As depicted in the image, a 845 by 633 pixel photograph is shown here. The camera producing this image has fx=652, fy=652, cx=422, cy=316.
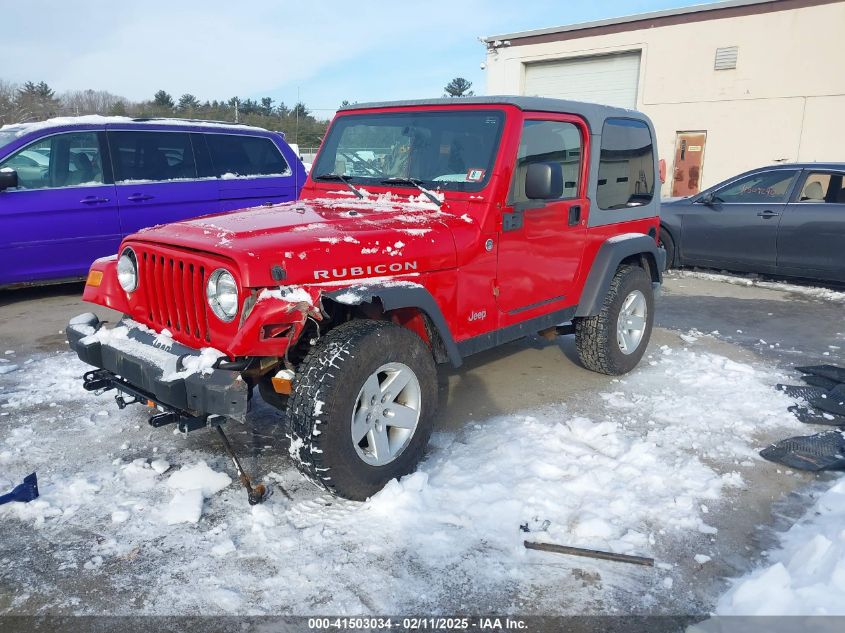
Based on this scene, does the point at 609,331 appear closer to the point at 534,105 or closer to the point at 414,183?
the point at 534,105

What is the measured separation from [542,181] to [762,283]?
6.53 meters

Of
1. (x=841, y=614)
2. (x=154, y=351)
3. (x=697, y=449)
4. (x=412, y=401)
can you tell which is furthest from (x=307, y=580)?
(x=697, y=449)

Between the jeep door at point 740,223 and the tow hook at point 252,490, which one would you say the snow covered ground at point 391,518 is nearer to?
the tow hook at point 252,490

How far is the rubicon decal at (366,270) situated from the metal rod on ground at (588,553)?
55.2 inches

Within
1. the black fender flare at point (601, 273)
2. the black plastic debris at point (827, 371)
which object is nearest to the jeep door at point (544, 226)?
the black fender flare at point (601, 273)

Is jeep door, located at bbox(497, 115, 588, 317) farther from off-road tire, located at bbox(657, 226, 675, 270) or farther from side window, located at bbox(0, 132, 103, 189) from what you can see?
off-road tire, located at bbox(657, 226, 675, 270)

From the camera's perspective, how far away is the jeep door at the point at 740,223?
8242 millimetres

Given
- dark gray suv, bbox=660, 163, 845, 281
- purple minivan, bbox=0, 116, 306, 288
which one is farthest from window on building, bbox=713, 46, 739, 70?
purple minivan, bbox=0, 116, 306, 288

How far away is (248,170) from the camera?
316 inches

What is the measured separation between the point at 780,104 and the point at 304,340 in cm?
1649

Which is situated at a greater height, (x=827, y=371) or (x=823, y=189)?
(x=823, y=189)

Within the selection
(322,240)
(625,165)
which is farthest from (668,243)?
(322,240)

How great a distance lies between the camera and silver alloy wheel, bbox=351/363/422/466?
10.0ft

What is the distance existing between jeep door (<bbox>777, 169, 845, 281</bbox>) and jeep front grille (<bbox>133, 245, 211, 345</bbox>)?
7540 mm
